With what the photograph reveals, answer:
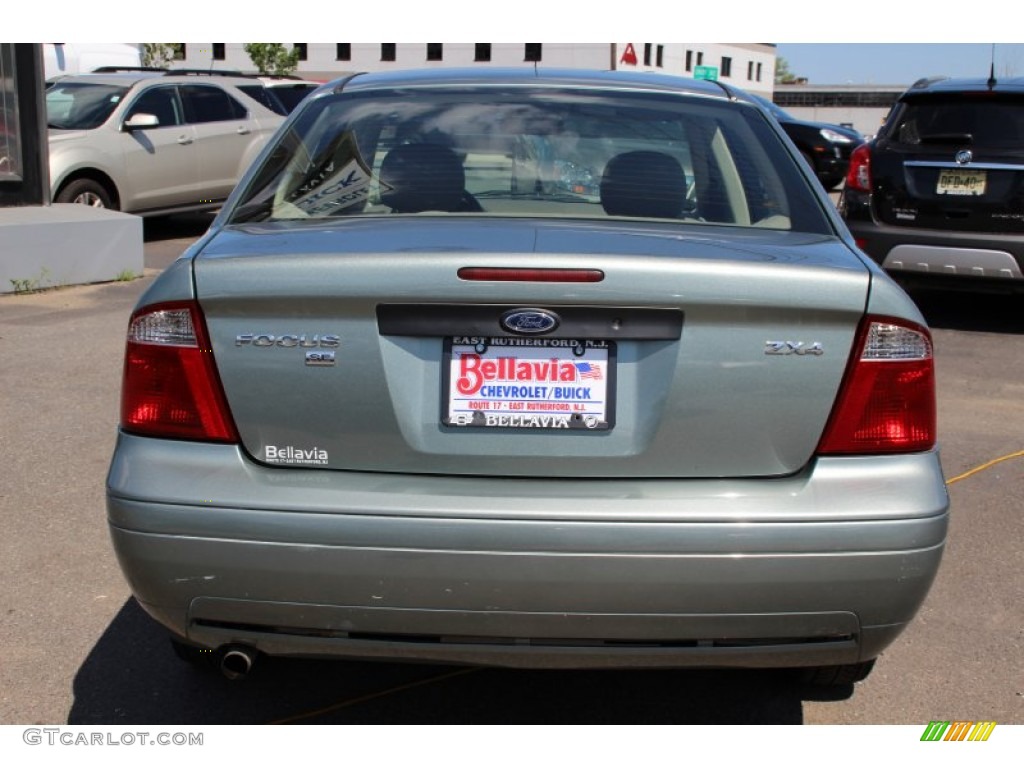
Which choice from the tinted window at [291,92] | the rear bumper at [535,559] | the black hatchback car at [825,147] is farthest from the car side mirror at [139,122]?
the black hatchback car at [825,147]

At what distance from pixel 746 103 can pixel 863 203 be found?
219 inches

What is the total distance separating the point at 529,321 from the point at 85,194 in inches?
412

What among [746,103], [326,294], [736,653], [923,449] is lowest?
[736,653]

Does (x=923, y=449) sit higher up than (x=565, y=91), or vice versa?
(x=565, y=91)

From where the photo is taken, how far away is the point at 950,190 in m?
8.64

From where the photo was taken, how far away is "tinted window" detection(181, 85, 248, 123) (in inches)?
528

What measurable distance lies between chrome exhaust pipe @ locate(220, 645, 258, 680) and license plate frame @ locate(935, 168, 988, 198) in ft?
23.3

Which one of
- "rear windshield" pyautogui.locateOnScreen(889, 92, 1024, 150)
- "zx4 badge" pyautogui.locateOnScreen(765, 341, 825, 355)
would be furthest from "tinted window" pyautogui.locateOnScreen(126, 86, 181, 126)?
"zx4 badge" pyautogui.locateOnScreen(765, 341, 825, 355)

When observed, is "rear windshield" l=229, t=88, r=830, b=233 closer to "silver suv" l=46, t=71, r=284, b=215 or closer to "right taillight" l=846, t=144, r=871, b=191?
"right taillight" l=846, t=144, r=871, b=191

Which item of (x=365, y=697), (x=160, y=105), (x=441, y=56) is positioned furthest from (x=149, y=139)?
(x=441, y=56)

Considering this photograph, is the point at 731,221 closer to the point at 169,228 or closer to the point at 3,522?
the point at 3,522

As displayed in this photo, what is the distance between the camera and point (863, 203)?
358 inches

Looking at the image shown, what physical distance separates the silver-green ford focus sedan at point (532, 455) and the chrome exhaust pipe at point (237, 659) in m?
0.06

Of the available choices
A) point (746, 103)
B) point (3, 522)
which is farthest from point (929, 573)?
point (3, 522)
